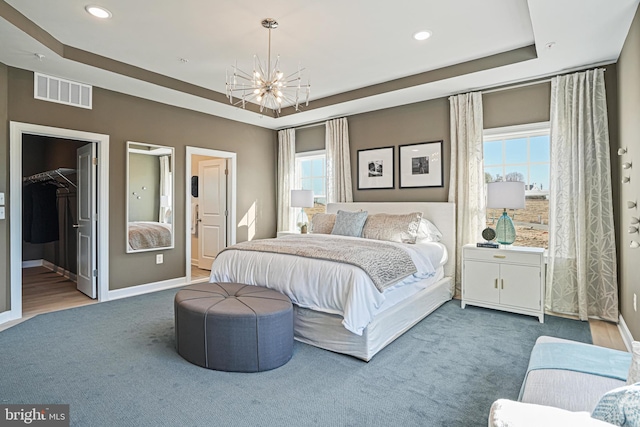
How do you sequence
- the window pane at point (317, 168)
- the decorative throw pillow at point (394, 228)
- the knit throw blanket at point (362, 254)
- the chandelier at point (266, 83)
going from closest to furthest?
1. the knit throw blanket at point (362, 254)
2. the chandelier at point (266, 83)
3. the decorative throw pillow at point (394, 228)
4. the window pane at point (317, 168)

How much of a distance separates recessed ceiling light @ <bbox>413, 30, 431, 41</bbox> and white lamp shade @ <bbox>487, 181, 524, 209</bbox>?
1.67 metres

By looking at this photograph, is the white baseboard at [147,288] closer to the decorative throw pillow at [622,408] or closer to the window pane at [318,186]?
the window pane at [318,186]

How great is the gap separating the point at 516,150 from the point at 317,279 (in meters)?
3.07

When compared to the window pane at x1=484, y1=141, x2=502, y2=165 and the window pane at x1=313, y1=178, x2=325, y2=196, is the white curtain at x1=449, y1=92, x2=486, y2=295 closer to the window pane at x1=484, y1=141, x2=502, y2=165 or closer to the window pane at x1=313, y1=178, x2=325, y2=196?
the window pane at x1=484, y1=141, x2=502, y2=165

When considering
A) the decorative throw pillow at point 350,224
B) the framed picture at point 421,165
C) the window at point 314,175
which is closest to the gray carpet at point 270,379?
the decorative throw pillow at point 350,224

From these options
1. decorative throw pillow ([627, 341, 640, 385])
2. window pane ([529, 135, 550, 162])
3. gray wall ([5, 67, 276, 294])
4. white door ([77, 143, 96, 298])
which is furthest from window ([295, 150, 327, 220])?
decorative throw pillow ([627, 341, 640, 385])

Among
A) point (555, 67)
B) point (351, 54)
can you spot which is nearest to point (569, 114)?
point (555, 67)

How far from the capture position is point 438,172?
473 cm

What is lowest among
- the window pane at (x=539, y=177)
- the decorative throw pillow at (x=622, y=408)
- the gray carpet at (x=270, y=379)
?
the gray carpet at (x=270, y=379)

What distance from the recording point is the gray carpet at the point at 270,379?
1.97 m

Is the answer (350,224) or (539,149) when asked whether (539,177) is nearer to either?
(539,149)

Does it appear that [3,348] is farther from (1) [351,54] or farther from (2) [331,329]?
(1) [351,54]

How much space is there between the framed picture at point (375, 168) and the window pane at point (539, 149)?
1.78 m

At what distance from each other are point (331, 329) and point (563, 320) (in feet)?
8.41
